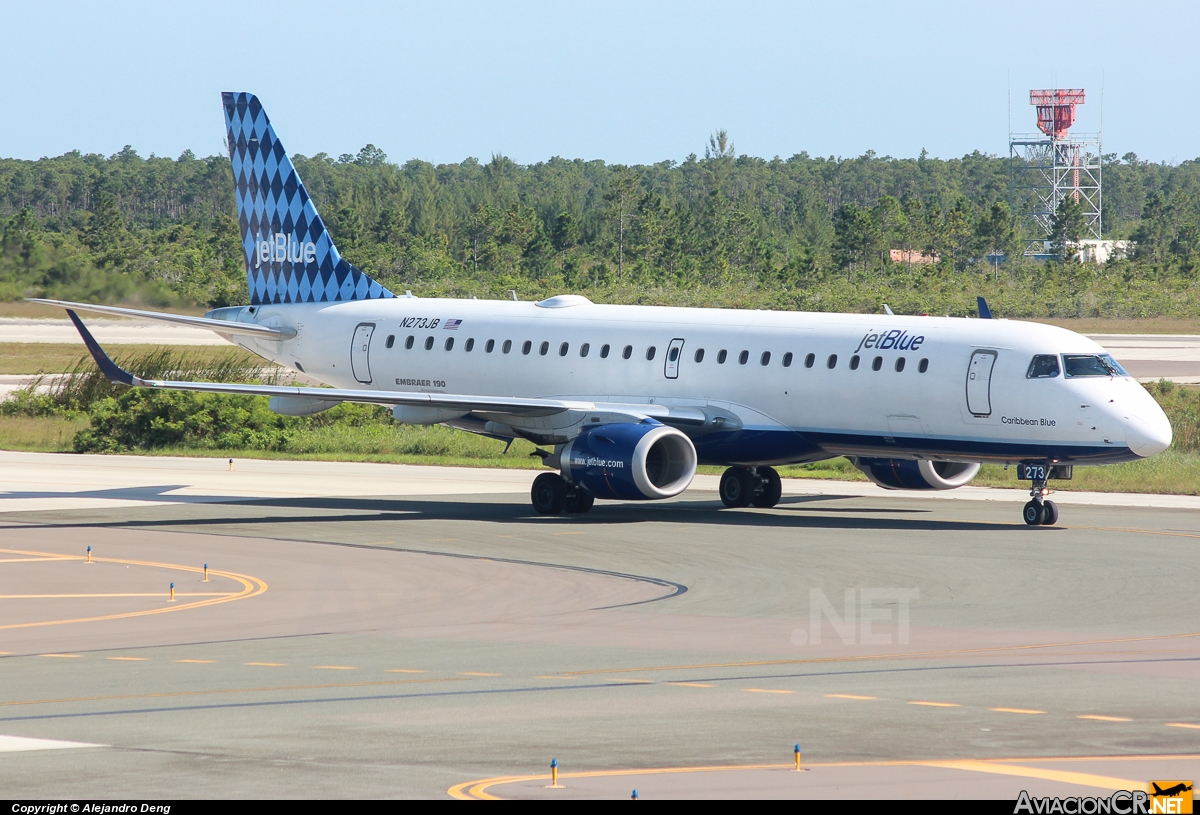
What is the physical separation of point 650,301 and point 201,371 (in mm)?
50776

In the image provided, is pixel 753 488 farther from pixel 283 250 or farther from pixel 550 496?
pixel 283 250

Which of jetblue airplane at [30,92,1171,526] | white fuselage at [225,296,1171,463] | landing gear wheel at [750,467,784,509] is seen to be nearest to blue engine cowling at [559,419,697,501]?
jetblue airplane at [30,92,1171,526]

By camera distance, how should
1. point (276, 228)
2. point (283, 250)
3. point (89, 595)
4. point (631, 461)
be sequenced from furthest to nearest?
point (276, 228) → point (283, 250) → point (631, 461) → point (89, 595)

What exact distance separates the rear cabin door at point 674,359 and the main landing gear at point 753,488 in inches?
99.5

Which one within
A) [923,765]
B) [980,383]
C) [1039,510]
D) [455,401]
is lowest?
[1039,510]

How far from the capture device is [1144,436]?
28.5m

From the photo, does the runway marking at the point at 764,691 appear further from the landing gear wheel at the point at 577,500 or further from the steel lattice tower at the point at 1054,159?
the steel lattice tower at the point at 1054,159

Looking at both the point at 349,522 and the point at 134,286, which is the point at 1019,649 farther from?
the point at 134,286

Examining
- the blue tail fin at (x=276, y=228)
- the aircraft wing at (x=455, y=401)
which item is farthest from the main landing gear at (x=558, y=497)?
the blue tail fin at (x=276, y=228)

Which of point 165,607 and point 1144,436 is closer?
point 165,607

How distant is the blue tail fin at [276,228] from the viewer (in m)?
40.1

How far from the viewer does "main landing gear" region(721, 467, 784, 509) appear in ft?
113

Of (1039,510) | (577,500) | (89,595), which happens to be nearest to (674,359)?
(577,500)

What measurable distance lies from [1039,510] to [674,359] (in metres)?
8.14
